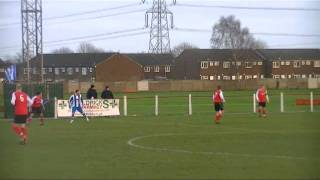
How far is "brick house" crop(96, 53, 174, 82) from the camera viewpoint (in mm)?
106688

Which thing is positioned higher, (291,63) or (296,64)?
(291,63)

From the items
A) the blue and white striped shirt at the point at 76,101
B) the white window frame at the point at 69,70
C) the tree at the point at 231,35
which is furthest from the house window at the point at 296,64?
the white window frame at the point at 69,70

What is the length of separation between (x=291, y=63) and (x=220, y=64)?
2489 centimetres

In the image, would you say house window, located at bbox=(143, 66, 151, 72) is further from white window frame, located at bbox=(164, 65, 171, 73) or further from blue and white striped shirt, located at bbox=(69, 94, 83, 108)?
blue and white striped shirt, located at bbox=(69, 94, 83, 108)

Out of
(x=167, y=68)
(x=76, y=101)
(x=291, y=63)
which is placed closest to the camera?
(x=76, y=101)

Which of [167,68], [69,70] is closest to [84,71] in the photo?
[69,70]

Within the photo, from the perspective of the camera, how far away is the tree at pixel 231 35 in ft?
285

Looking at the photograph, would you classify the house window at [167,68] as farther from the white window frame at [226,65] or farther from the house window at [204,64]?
the white window frame at [226,65]

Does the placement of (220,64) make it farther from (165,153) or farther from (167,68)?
(165,153)

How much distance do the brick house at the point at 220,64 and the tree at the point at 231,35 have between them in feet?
5.47

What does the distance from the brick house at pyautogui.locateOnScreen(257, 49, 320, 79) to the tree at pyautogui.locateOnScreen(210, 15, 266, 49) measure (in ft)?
13.9

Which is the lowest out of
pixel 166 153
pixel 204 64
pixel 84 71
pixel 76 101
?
pixel 166 153

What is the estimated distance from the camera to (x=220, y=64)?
10500 cm

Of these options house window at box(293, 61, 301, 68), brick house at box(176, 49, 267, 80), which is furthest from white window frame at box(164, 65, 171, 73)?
house window at box(293, 61, 301, 68)
